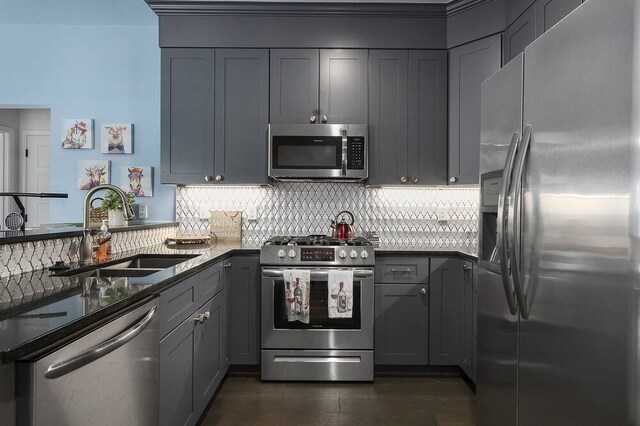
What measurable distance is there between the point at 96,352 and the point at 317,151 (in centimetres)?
239

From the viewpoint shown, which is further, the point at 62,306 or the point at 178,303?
the point at 178,303

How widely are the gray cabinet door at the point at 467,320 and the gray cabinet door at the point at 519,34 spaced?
4.54 feet

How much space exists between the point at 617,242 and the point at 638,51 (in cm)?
46

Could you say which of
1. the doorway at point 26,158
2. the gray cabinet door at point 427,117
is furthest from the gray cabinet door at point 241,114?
the doorway at point 26,158

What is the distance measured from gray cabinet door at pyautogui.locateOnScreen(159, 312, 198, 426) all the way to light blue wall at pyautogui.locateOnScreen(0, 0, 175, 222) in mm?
1923

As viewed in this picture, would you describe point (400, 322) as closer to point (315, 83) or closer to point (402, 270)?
point (402, 270)

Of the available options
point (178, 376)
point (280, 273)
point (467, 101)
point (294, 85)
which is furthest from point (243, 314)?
point (467, 101)

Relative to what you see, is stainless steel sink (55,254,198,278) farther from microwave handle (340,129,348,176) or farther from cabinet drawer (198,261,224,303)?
microwave handle (340,129,348,176)

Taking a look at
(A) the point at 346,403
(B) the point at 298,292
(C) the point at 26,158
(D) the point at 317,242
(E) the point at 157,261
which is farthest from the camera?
(C) the point at 26,158

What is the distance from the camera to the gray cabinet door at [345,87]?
3.36 metres

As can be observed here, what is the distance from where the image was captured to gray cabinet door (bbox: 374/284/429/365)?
10.2ft

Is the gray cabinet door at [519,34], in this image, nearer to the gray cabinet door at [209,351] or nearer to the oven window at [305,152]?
the oven window at [305,152]

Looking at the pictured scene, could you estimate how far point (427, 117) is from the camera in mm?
3365

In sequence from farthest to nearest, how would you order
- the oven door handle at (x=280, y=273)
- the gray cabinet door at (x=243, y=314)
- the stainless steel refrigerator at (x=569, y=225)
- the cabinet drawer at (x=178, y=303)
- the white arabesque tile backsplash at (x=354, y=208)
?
the white arabesque tile backsplash at (x=354, y=208) → the gray cabinet door at (x=243, y=314) → the oven door handle at (x=280, y=273) → the cabinet drawer at (x=178, y=303) → the stainless steel refrigerator at (x=569, y=225)
